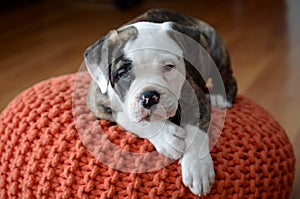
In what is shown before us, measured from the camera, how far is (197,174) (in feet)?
4.01

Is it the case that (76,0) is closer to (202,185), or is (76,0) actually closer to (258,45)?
(258,45)

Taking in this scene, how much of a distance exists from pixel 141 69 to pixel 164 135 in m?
0.17

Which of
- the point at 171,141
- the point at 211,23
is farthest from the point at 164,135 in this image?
the point at 211,23

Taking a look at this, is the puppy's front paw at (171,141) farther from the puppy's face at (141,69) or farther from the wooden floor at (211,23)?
the wooden floor at (211,23)

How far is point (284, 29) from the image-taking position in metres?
3.21

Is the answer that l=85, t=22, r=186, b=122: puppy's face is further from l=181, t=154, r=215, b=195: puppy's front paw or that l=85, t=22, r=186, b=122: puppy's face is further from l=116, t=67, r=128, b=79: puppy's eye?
l=181, t=154, r=215, b=195: puppy's front paw

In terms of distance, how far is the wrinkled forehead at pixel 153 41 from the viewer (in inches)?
48.4

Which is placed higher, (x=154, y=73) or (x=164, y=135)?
(x=154, y=73)

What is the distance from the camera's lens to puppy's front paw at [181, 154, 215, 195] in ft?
4.00

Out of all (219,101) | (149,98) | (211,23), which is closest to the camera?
(149,98)

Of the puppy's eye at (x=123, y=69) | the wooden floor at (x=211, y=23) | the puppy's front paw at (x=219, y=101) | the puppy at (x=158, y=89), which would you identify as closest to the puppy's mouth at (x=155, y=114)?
the puppy at (x=158, y=89)

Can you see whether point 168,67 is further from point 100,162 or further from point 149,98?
point 100,162

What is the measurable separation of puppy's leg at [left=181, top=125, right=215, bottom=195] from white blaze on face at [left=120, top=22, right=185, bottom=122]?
0.30 ft

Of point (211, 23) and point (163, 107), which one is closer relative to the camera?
point (163, 107)
